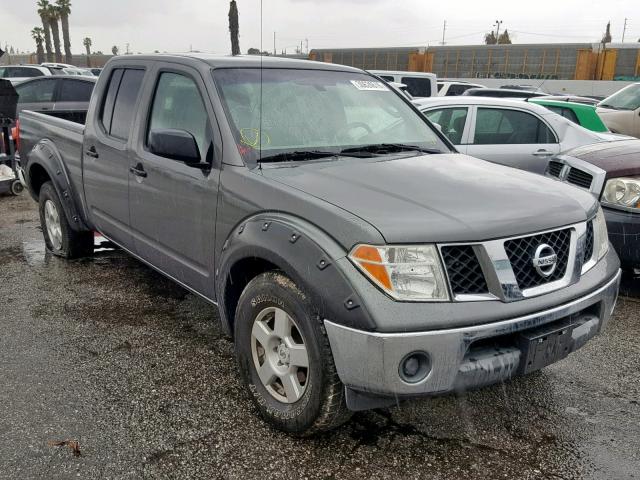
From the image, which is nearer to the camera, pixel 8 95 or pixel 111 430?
pixel 111 430

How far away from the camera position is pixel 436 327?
2248mm

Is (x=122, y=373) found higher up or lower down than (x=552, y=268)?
lower down

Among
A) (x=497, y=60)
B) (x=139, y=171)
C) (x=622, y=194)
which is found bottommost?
(x=622, y=194)

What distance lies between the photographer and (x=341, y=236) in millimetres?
2369

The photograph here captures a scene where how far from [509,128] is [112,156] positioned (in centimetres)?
474

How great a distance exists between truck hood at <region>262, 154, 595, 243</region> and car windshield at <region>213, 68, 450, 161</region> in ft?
0.61

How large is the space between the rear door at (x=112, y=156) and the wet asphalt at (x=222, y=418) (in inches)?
27.9

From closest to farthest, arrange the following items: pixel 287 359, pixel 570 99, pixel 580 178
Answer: pixel 287 359 → pixel 580 178 → pixel 570 99

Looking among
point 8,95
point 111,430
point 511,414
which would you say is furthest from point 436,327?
point 8,95

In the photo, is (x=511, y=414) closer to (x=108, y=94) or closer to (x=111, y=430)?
(x=111, y=430)

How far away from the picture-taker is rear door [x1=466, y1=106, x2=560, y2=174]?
6816 millimetres

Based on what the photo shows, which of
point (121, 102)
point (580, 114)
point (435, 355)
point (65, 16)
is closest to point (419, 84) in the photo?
point (580, 114)

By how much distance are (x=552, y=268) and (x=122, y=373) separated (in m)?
2.36

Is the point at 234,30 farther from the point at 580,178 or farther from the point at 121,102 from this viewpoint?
the point at 580,178
